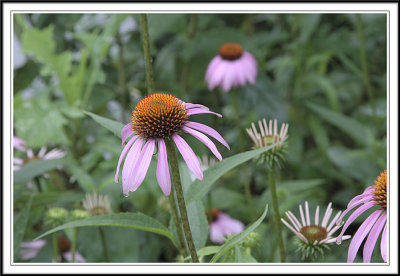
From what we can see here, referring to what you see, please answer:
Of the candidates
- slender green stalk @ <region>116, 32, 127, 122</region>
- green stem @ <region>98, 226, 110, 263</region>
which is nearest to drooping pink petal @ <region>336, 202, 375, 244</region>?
green stem @ <region>98, 226, 110, 263</region>

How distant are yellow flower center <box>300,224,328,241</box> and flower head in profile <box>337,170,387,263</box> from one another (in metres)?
0.08

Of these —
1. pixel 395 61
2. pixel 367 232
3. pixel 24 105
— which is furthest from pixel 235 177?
pixel 367 232

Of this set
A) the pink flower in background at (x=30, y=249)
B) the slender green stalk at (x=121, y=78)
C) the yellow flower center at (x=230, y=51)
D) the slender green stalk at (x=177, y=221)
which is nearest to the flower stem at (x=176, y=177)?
the slender green stalk at (x=177, y=221)

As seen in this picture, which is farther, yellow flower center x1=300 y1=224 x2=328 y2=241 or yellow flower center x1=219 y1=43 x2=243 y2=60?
yellow flower center x1=219 y1=43 x2=243 y2=60

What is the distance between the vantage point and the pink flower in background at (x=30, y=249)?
89cm

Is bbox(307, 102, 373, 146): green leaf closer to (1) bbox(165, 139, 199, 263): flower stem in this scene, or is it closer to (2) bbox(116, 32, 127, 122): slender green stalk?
(2) bbox(116, 32, 127, 122): slender green stalk

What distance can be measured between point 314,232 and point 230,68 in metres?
0.57

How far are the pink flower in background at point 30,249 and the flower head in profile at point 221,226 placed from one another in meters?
0.32

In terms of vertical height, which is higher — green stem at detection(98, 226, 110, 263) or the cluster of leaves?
the cluster of leaves

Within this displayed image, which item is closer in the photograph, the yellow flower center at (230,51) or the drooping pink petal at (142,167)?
the drooping pink petal at (142,167)

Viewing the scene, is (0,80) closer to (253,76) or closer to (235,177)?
(253,76)

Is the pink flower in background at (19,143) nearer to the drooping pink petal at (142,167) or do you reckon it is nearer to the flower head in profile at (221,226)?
the flower head in profile at (221,226)

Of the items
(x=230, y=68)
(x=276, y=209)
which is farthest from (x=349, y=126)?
(x=276, y=209)

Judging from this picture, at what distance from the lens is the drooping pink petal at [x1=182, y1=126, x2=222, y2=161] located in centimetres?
54
